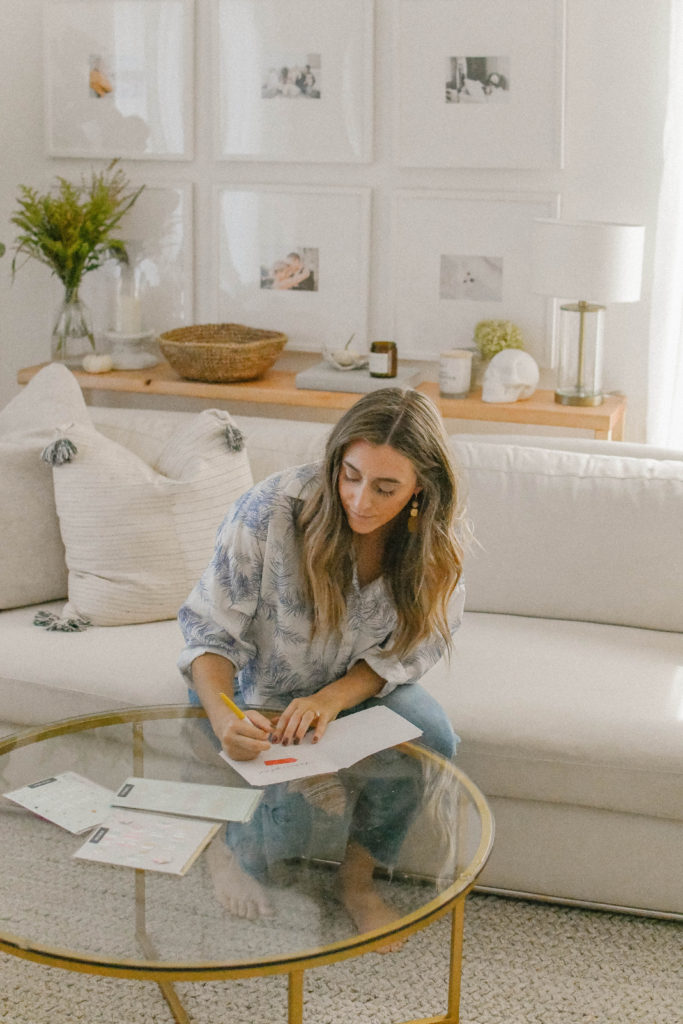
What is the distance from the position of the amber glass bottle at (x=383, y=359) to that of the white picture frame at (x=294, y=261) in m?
0.33

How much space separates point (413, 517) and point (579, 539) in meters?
0.67

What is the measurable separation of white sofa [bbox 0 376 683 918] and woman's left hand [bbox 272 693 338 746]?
33cm

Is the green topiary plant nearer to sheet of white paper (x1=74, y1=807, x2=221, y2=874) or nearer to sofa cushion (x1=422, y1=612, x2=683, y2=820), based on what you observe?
sofa cushion (x1=422, y1=612, x2=683, y2=820)

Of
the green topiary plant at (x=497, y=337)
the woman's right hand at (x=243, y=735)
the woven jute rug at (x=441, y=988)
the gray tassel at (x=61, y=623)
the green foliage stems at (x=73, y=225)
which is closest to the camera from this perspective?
the woman's right hand at (x=243, y=735)

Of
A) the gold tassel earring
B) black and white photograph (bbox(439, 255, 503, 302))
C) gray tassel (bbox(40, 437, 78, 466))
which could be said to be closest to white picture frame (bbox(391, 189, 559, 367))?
black and white photograph (bbox(439, 255, 503, 302))

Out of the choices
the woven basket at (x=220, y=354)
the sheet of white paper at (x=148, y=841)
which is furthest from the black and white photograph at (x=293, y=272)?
the sheet of white paper at (x=148, y=841)

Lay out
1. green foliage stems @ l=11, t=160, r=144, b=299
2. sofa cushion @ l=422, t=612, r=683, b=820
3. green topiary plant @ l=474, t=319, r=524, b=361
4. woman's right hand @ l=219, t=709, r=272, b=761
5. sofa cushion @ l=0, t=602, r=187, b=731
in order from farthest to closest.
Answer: green foliage stems @ l=11, t=160, r=144, b=299 → green topiary plant @ l=474, t=319, r=524, b=361 → sofa cushion @ l=0, t=602, r=187, b=731 → sofa cushion @ l=422, t=612, r=683, b=820 → woman's right hand @ l=219, t=709, r=272, b=761

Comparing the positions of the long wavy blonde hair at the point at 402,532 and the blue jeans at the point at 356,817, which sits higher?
the long wavy blonde hair at the point at 402,532

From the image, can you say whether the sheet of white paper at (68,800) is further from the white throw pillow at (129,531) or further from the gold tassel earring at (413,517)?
the white throw pillow at (129,531)

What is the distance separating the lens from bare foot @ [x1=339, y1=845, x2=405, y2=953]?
4.78 ft

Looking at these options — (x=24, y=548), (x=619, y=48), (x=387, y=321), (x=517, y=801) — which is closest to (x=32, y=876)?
(x=517, y=801)

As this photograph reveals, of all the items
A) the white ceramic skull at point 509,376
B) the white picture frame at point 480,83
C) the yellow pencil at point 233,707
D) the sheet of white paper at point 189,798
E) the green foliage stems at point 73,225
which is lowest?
the sheet of white paper at point 189,798

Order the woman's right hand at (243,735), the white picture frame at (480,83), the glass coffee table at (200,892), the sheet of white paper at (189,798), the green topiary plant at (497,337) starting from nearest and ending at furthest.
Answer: the glass coffee table at (200,892) < the sheet of white paper at (189,798) < the woman's right hand at (243,735) < the white picture frame at (480,83) < the green topiary plant at (497,337)

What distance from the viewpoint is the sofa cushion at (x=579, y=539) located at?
8.11 ft
